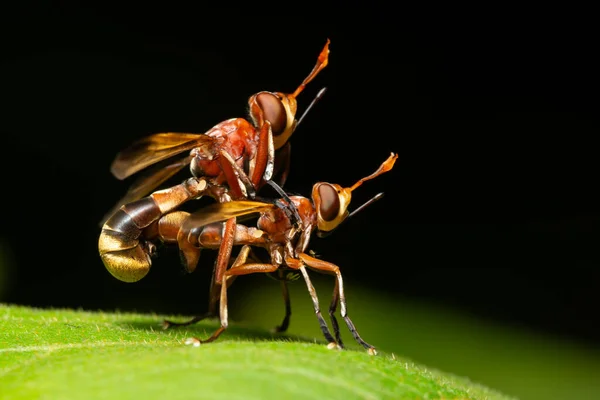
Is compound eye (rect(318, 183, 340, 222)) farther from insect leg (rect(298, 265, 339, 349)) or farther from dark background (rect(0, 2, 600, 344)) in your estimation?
dark background (rect(0, 2, 600, 344))

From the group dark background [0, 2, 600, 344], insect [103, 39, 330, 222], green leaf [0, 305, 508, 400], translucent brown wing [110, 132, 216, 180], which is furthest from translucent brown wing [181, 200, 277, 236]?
dark background [0, 2, 600, 344]

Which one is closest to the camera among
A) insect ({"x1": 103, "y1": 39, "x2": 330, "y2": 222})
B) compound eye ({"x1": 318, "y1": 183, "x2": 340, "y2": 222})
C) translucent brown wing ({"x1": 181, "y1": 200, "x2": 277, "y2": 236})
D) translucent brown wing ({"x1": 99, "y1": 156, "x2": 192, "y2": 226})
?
translucent brown wing ({"x1": 181, "y1": 200, "x2": 277, "y2": 236})

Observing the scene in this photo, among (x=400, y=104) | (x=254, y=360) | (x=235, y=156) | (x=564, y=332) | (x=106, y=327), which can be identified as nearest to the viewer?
(x=254, y=360)

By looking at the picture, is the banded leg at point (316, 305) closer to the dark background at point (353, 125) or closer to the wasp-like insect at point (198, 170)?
the wasp-like insect at point (198, 170)

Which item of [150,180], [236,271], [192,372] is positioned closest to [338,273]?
[236,271]

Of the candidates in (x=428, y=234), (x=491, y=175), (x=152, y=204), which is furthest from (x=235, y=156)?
(x=491, y=175)

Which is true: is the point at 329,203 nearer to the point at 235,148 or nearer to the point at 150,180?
the point at 235,148

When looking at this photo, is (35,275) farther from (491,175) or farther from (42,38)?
(491,175)
